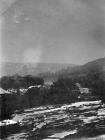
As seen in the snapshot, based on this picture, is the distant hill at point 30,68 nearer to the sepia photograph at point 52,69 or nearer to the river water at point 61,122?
the sepia photograph at point 52,69

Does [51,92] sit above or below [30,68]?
below

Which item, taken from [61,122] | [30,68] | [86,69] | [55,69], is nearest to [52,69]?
[55,69]

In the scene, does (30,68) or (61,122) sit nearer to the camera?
(61,122)

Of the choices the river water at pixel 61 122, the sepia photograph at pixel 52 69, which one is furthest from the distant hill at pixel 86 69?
the river water at pixel 61 122

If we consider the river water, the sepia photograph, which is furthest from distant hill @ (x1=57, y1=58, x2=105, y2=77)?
the river water

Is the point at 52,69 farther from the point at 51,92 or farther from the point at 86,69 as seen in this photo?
the point at 86,69

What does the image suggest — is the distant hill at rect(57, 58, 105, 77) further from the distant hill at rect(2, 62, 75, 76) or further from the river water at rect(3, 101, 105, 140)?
the river water at rect(3, 101, 105, 140)
